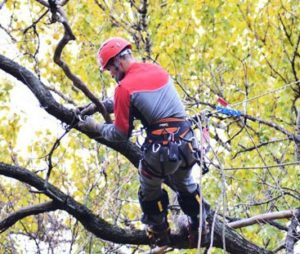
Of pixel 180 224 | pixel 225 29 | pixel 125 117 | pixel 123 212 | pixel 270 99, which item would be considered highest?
pixel 225 29

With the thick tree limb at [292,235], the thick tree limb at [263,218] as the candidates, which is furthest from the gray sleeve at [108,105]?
the thick tree limb at [292,235]

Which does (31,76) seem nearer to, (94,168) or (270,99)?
(94,168)

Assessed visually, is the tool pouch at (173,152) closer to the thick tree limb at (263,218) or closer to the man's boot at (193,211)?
the man's boot at (193,211)

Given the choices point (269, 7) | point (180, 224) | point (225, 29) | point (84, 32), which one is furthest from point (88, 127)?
point (84, 32)

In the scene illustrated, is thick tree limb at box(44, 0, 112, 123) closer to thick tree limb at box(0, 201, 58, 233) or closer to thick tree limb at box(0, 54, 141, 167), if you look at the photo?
thick tree limb at box(0, 54, 141, 167)

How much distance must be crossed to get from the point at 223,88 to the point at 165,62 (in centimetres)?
80

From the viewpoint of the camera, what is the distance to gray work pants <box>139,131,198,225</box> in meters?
3.91

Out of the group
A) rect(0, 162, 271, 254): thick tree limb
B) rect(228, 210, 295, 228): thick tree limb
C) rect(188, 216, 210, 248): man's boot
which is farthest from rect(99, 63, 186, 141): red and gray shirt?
rect(228, 210, 295, 228): thick tree limb

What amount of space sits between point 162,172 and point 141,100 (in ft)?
1.59

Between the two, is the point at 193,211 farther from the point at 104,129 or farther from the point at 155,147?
the point at 104,129

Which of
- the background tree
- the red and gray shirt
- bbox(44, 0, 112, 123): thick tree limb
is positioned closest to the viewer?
bbox(44, 0, 112, 123): thick tree limb

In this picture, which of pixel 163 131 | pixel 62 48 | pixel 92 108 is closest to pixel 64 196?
pixel 92 108

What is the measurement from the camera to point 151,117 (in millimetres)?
3883

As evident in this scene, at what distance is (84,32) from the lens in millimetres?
9195
